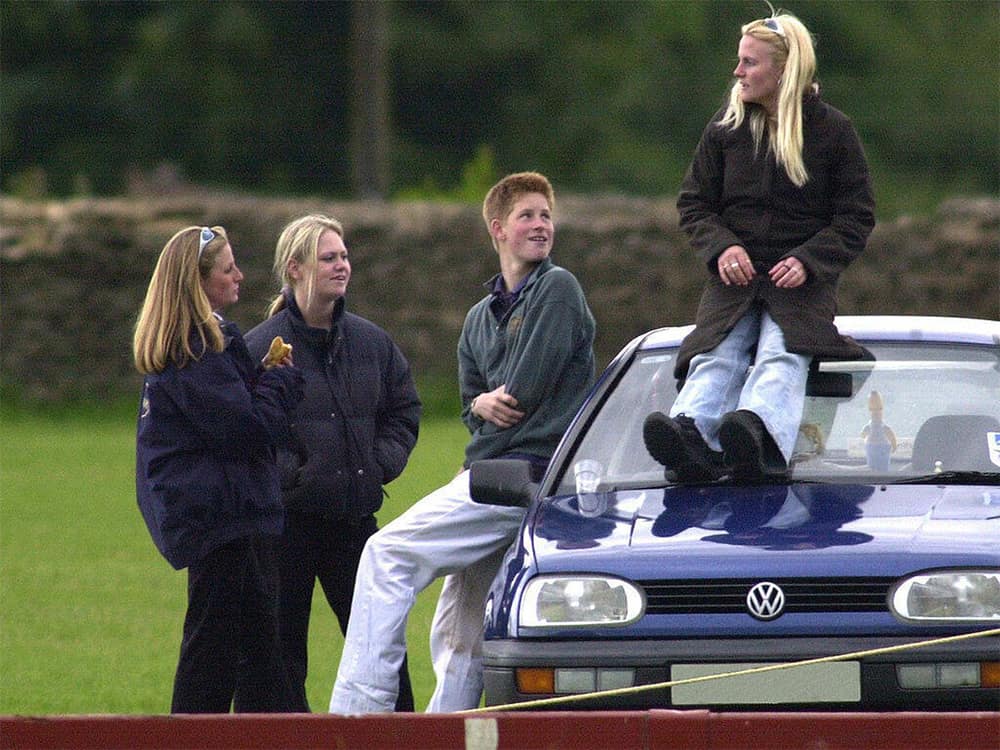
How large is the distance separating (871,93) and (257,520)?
117ft

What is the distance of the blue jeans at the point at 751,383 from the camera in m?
6.37

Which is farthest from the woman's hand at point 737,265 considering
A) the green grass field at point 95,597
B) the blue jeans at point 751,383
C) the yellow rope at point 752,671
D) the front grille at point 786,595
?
the green grass field at point 95,597

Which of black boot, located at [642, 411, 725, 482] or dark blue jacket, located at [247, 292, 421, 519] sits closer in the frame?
black boot, located at [642, 411, 725, 482]

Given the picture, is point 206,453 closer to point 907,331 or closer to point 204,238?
point 204,238

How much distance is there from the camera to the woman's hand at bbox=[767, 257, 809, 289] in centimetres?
662

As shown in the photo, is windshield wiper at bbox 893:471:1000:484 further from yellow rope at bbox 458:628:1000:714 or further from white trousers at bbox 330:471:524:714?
white trousers at bbox 330:471:524:714

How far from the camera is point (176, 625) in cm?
1030

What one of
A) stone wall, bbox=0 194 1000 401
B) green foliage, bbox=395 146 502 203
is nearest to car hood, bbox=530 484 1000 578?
stone wall, bbox=0 194 1000 401

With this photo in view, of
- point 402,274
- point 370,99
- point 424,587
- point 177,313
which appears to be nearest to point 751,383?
point 424,587

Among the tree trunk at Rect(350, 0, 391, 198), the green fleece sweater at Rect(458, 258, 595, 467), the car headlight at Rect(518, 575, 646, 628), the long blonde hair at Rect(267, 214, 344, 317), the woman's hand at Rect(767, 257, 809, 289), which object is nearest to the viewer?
the car headlight at Rect(518, 575, 646, 628)

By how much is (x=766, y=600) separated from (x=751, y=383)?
1082mm

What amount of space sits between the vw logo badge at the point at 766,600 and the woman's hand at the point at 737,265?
4.68 feet

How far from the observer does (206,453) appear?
6.57m

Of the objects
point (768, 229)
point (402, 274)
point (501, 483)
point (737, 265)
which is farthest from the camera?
point (402, 274)
